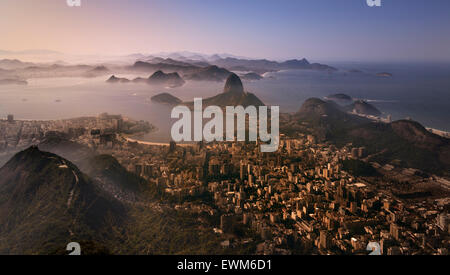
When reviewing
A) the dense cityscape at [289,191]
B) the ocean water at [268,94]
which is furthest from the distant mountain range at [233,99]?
the dense cityscape at [289,191]

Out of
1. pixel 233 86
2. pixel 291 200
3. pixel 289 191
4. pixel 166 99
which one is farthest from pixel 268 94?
pixel 291 200

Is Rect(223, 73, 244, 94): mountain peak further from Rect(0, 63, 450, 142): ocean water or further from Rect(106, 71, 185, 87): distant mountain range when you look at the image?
Rect(106, 71, 185, 87): distant mountain range

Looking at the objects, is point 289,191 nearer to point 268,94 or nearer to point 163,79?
point 268,94

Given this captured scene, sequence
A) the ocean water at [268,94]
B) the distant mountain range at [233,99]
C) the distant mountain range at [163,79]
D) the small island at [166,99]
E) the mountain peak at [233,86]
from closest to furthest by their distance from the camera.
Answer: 1. the ocean water at [268,94]
2. the distant mountain range at [233,99]
3. the small island at [166,99]
4. the mountain peak at [233,86]
5. the distant mountain range at [163,79]

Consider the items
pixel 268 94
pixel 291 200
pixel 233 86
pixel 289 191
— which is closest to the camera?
pixel 291 200

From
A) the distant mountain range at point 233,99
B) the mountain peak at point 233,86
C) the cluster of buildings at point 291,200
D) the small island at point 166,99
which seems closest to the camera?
the cluster of buildings at point 291,200

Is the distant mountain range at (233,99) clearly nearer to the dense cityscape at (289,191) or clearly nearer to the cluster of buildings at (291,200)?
the dense cityscape at (289,191)

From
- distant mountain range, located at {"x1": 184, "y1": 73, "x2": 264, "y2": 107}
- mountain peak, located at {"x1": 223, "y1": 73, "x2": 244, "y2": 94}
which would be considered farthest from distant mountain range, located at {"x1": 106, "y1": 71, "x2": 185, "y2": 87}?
distant mountain range, located at {"x1": 184, "y1": 73, "x2": 264, "y2": 107}
